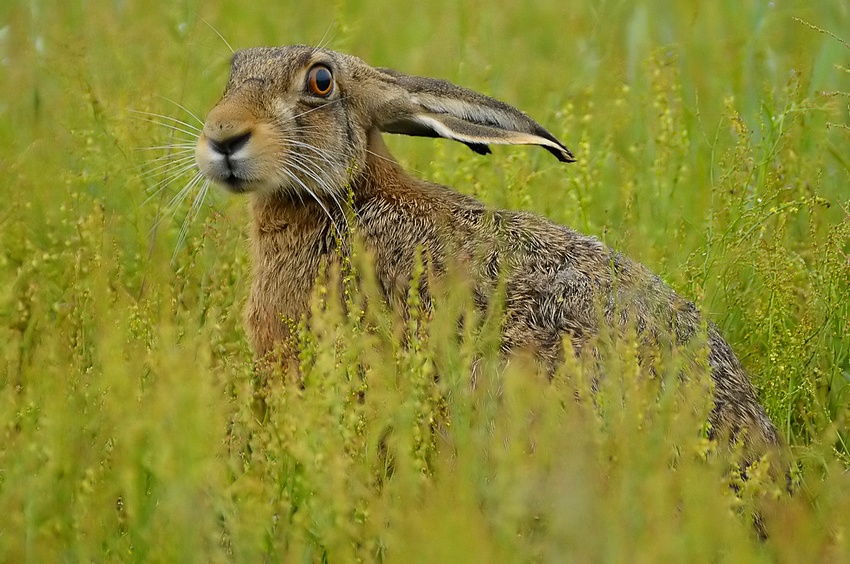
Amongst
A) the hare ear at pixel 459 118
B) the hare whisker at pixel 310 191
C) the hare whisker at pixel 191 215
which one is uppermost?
the hare ear at pixel 459 118

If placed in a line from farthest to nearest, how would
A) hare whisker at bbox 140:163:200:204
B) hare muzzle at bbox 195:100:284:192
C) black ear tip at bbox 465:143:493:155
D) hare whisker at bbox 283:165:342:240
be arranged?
hare whisker at bbox 140:163:200:204
black ear tip at bbox 465:143:493:155
hare whisker at bbox 283:165:342:240
hare muzzle at bbox 195:100:284:192

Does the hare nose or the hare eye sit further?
the hare eye

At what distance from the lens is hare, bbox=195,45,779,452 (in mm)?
4051

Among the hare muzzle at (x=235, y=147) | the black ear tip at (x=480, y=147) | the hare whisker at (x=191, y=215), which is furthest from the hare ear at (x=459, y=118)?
the hare whisker at (x=191, y=215)

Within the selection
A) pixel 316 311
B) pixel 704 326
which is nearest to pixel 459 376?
pixel 316 311

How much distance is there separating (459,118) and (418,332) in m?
1.19

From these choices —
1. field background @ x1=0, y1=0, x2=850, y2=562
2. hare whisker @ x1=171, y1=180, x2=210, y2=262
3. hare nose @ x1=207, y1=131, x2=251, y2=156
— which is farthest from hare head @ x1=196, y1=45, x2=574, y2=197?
field background @ x1=0, y1=0, x2=850, y2=562

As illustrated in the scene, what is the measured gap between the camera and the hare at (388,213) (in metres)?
4.05

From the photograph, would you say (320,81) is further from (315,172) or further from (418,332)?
(418,332)

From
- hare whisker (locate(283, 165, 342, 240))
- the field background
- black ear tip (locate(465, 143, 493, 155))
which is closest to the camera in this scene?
the field background

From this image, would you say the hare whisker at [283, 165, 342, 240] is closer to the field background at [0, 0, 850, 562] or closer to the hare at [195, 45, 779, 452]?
Result: the hare at [195, 45, 779, 452]

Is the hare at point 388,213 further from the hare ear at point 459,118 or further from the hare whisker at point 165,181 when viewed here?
the hare whisker at point 165,181

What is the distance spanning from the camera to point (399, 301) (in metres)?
4.39

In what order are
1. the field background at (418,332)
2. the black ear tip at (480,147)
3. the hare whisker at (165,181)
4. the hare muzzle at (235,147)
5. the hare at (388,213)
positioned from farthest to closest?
the hare whisker at (165,181), the black ear tip at (480,147), the hare muzzle at (235,147), the hare at (388,213), the field background at (418,332)
